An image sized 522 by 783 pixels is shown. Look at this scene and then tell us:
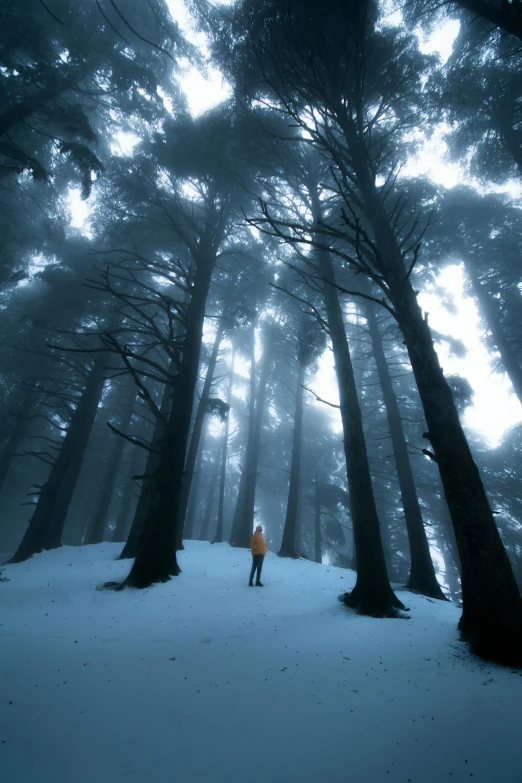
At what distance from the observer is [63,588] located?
212 inches

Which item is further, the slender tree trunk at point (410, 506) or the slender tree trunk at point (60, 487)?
the slender tree trunk at point (60, 487)

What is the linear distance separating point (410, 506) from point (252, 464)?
25.6 feet

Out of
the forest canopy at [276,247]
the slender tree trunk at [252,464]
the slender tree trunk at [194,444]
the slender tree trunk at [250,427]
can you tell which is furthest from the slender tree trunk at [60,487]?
the slender tree trunk at [250,427]

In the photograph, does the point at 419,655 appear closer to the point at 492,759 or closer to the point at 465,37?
the point at 492,759

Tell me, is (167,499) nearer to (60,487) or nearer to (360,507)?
(360,507)

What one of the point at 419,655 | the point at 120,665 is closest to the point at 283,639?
the point at 419,655

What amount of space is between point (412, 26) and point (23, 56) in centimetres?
1448

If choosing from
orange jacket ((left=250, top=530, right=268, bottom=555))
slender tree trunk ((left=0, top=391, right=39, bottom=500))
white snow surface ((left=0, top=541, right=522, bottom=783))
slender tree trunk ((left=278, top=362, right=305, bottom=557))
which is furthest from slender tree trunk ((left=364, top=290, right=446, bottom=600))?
slender tree trunk ((left=0, top=391, right=39, bottom=500))

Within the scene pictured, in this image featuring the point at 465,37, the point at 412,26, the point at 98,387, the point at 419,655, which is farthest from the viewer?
the point at 98,387

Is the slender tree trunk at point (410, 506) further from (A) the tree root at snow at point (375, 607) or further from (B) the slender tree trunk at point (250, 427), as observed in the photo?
(B) the slender tree trunk at point (250, 427)

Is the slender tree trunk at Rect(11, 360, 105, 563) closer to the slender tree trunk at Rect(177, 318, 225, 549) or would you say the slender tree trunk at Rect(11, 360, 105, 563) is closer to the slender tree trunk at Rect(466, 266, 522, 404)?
the slender tree trunk at Rect(177, 318, 225, 549)

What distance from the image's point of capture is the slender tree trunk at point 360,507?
5094mm

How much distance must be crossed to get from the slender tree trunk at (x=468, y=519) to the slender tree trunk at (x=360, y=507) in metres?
1.73

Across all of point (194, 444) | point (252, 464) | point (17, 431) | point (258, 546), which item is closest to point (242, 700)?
point (258, 546)
